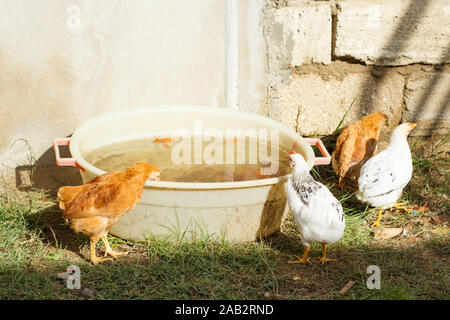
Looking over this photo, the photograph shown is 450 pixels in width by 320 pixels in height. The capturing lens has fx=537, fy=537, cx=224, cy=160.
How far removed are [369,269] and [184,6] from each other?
2368 mm

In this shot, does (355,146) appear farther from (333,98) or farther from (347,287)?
(347,287)

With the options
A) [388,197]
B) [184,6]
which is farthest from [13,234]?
[388,197]

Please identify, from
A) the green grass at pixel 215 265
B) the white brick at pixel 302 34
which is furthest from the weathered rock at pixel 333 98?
the green grass at pixel 215 265

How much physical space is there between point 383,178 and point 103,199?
1.95 meters

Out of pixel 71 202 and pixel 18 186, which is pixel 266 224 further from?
pixel 18 186

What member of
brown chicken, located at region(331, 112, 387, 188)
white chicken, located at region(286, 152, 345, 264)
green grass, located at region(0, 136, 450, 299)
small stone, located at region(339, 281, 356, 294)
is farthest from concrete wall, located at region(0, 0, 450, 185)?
small stone, located at region(339, 281, 356, 294)

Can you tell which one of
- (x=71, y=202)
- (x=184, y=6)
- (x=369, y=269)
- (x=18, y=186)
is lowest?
(x=369, y=269)

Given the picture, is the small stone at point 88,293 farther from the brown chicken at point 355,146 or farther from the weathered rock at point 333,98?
the weathered rock at point 333,98

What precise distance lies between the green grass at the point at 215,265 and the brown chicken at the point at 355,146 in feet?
1.10

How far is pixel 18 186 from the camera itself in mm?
4168

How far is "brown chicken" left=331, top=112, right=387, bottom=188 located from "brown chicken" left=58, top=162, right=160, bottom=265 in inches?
65.2


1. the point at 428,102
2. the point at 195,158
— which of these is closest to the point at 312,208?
the point at 195,158

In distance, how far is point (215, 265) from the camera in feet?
11.0
